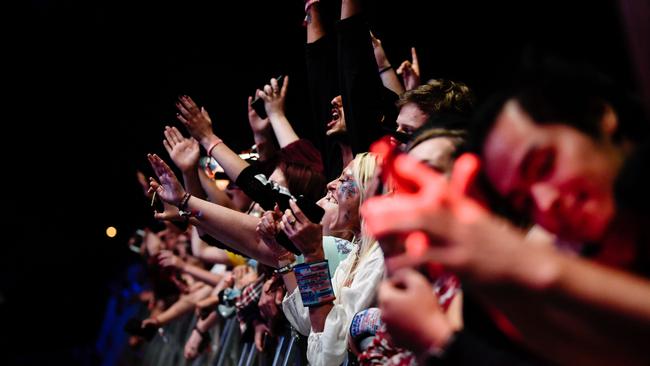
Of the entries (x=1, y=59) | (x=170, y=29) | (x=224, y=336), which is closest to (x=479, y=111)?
(x=224, y=336)

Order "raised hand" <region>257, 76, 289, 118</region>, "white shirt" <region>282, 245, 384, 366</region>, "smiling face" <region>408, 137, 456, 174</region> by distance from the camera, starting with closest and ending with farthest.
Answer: "smiling face" <region>408, 137, 456, 174</region> < "white shirt" <region>282, 245, 384, 366</region> < "raised hand" <region>257, 76, 289, 118</region>

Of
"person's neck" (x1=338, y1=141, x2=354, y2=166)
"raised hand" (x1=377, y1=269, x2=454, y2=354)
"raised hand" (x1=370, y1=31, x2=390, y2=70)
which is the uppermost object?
"raised hand" (x1=377, y1=269, x2=454, y2=354)

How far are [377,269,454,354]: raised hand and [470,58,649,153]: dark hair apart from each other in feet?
0.96

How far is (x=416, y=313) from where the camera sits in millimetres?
873

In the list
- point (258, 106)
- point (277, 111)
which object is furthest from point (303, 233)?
point (258, 106)

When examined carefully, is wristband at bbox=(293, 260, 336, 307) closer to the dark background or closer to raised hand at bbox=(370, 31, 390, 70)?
the dark background

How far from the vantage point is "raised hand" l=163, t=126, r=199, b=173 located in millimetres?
2832

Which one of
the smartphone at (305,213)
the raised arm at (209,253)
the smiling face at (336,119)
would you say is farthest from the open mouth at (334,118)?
the raised arm at (209,253)

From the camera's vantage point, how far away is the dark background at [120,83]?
2.13 m

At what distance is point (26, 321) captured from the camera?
9.76m

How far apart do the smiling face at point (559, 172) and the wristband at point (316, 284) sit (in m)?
1.15

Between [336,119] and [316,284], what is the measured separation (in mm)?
1003

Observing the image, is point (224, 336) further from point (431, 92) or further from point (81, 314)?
point (81, 314)

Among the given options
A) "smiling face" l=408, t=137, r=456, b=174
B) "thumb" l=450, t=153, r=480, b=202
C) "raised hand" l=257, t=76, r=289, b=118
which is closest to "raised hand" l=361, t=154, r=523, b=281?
"thumb" l=450, t=153, r=480, b=202
